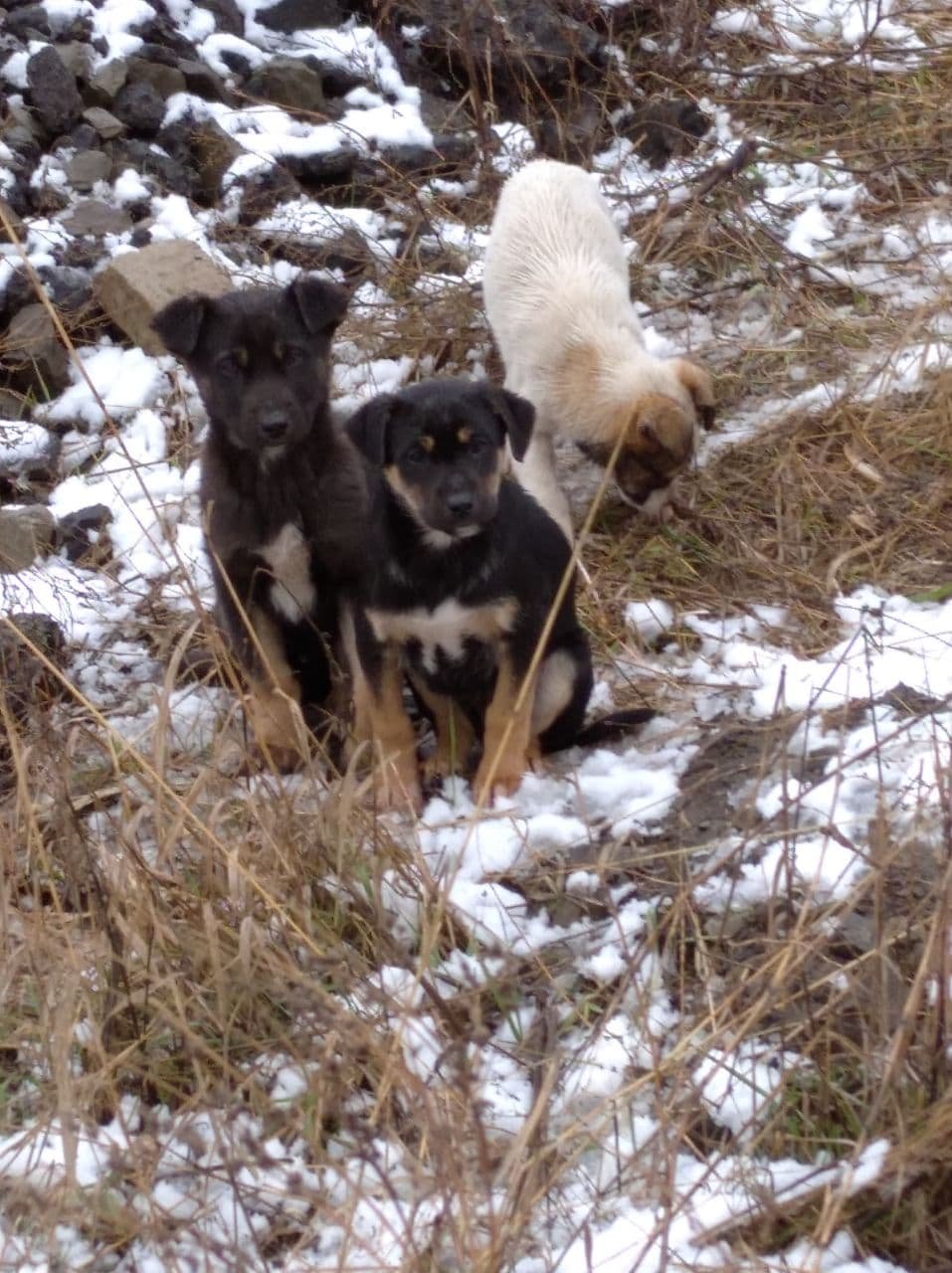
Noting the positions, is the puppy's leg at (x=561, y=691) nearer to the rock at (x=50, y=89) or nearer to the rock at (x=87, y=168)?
the rock at (x=87, y=168)

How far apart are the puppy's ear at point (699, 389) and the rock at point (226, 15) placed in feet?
12.7

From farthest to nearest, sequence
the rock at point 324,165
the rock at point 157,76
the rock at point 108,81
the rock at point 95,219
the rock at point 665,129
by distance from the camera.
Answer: the rock at point 665,129
the rock at point 324,165
the rock at point 157,76
the rock at point 108,81
the rock at point 95,219

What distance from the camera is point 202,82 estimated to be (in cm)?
883

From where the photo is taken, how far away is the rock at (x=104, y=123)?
331 inches

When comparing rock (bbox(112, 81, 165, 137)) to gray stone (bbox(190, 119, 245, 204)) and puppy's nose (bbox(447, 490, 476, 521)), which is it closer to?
gray stone (bbox(190, 119, 245, 204))

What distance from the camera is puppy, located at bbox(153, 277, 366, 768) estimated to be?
5.05 metres

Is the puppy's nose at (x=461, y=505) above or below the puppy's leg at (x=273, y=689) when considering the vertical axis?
above

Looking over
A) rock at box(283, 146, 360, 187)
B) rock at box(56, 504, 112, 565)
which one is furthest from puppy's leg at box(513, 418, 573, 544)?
rock at box(283, 146, 360, 187)

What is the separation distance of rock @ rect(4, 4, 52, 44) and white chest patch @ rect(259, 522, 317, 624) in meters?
4.74

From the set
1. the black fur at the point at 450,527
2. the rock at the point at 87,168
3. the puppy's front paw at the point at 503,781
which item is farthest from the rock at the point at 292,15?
the puppy's front paw at the point at 503,781

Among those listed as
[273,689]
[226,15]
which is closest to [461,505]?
[273,689]

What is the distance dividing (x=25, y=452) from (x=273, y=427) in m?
2.62

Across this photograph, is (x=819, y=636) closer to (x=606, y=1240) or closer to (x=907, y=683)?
(x=907, y=683)

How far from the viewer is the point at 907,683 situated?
485 cm
